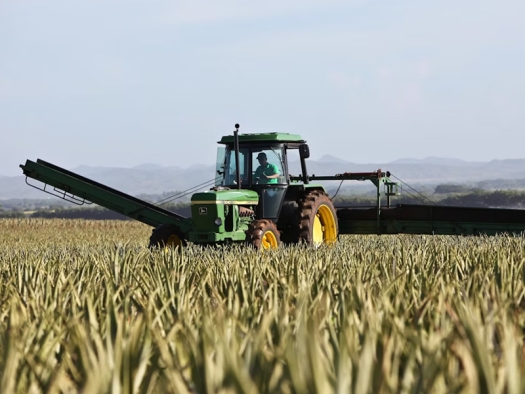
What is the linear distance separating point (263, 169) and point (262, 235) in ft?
4.63

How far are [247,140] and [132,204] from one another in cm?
197

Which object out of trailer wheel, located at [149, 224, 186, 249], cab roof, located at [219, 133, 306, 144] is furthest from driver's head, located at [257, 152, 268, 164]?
trailer wheel, located at [149, 224, 186, 249]

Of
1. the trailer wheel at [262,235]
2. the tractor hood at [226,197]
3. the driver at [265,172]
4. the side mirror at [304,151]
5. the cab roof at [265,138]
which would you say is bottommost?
the trailer wheel at [262,235]

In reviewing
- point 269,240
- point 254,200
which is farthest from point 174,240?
point 269,240

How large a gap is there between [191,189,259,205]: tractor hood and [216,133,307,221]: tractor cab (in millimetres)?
329

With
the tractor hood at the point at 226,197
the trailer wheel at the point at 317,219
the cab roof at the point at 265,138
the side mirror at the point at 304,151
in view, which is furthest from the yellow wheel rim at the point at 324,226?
the tractor hood at the point at 226,197

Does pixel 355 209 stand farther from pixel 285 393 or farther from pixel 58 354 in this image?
pixel 285 393

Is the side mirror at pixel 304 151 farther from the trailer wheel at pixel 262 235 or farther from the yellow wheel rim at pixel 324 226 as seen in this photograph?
the trailer wheel at pixel 262 235

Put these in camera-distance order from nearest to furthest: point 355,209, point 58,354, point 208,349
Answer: point 208,349
point 58,354
point 355,209

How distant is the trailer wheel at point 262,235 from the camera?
1052 cm

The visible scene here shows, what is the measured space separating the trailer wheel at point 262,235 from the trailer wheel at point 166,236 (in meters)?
1.16

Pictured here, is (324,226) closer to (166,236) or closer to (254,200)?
(254,200)

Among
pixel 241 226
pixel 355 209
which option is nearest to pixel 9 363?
pixel 241 226

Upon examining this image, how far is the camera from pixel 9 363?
241cm
